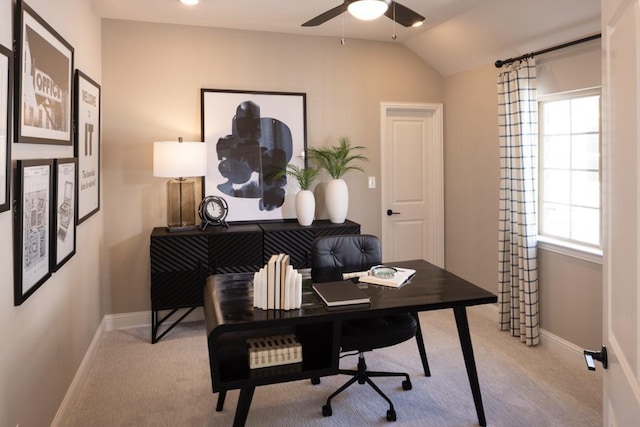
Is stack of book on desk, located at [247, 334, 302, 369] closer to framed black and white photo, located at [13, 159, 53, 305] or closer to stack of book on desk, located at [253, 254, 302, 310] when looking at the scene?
stack of book on desk, located at [253, 254, 302, 310]

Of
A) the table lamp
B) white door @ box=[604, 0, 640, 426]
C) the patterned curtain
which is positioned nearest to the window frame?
the patterned curtain

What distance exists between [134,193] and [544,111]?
11.3ft

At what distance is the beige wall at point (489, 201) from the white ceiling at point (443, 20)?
17cm

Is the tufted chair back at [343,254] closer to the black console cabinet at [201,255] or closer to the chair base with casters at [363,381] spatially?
the chair base with casters at [363,381]

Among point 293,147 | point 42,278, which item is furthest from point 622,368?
point 293,147

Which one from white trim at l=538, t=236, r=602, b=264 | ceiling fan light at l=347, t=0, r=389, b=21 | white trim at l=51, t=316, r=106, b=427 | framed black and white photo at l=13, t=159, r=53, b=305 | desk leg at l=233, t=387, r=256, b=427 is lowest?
white trim at l=51, t=316, r=106, b=427

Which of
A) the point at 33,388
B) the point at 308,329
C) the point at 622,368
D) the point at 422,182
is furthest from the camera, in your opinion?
the point at 422,182

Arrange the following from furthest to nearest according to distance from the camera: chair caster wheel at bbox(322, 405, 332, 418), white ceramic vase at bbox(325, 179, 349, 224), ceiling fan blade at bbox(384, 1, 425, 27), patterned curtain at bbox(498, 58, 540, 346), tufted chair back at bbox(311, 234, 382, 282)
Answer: white ceramic vase at bbox(325, 179, 349, 224)
patterned curtain at bbox(498, 58, 540, 346)
tufted chair back at bbox(311, 234, 382, 282)
chair caster wheel at bbox(322, 405, 332, 418)
ceiling fan blade at bbox(384, 1, 425, 27)

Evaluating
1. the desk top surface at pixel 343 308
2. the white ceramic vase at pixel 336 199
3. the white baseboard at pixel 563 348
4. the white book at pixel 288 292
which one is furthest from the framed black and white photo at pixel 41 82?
the white baseboard at pixel 563 348

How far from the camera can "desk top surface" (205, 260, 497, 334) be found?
6.70 ft

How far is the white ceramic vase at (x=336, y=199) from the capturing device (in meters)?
4.26

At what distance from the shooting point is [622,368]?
42.4 inches

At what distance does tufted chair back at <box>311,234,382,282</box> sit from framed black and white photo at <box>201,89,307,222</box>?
146cm

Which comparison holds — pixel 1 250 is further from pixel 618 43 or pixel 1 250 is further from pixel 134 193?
pixel 134 193
